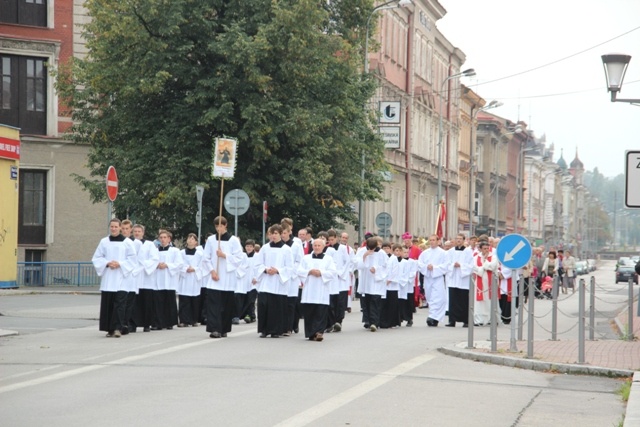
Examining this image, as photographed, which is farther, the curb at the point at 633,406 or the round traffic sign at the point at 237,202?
the round traffic sign at the point at 237,202

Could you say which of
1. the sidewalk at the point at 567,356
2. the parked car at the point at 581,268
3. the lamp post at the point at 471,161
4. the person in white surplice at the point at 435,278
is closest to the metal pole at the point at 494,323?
the sidewalk at the point at 567,356

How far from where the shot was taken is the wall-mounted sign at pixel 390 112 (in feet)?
152

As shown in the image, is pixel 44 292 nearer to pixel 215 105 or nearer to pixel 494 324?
pixel 215 105

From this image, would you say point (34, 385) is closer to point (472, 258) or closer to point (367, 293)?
point (367, 293)

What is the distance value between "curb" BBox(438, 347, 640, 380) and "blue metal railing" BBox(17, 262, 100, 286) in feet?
85.3

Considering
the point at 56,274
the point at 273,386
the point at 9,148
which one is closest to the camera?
the point at 273,386

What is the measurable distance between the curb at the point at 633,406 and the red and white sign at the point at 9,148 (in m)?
27.0

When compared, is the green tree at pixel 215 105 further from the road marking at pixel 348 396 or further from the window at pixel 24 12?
the road marking at pixel 348 396

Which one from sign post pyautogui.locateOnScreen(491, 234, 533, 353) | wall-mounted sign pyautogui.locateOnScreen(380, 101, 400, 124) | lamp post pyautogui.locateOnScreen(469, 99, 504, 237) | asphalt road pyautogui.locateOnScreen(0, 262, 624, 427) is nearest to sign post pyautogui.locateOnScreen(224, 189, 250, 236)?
asphalt road pyautogui.locateOnScreen(0, 262, 624, 427)

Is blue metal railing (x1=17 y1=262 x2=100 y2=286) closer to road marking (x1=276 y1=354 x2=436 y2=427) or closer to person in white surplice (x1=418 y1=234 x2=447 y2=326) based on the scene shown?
person in white surplice (x1=418 y1=234 x2=447 y2=326)

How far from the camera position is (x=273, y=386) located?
1295 centimetres

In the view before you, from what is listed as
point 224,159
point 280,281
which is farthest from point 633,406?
point 224,159

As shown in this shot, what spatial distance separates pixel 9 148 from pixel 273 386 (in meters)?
27.0

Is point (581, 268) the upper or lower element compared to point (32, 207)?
lower
